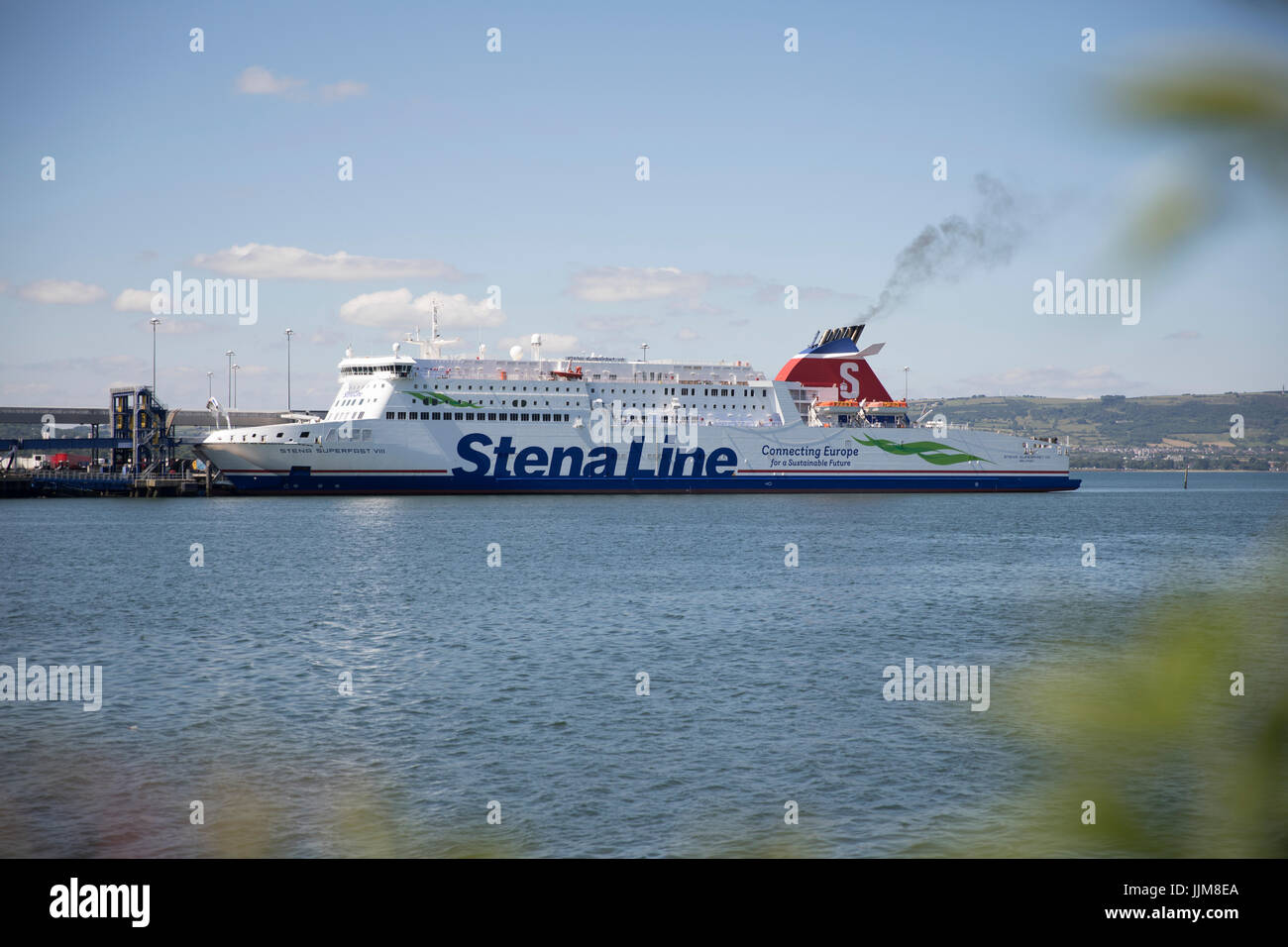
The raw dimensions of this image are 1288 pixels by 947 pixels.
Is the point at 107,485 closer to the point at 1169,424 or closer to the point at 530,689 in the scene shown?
the point at 530,689

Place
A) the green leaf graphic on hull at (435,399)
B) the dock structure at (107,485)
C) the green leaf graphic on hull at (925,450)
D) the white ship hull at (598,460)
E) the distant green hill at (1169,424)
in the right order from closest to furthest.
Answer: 1. the distant green hill at (1169,424)
2. the white ship hull at (598,460)
3. the green leaf graphic on hull at (435,399)
4. the green leaf graphic on hull at (925,450)
5. the dock structure at (107,485)

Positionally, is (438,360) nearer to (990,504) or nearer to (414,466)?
(414,466)

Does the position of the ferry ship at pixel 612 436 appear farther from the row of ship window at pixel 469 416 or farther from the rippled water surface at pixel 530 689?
the rippled water surface at pixel 530 689

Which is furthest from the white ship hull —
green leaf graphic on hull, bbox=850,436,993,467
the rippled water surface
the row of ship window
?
the rippled water surface

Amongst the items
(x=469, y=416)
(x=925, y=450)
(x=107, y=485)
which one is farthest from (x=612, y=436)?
(x=107, y=485)

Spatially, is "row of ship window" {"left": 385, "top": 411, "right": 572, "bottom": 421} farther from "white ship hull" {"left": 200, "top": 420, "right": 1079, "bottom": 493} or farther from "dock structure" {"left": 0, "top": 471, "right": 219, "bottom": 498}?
"dock structure" {"left": 0, "top": 471, "right": 219, "bottom": 498}

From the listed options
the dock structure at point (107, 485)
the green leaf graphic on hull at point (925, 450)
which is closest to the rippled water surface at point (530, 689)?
the green leaf graphic on hull at point (925, 450)
